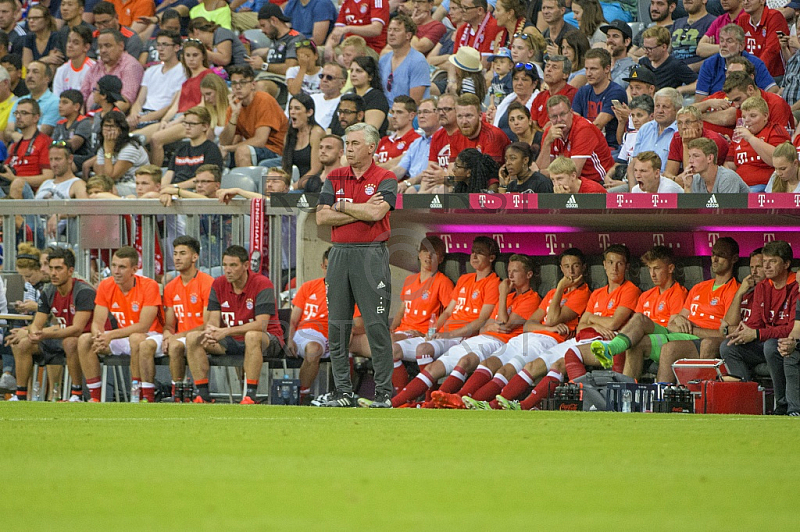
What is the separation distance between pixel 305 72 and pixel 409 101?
2.87 meters

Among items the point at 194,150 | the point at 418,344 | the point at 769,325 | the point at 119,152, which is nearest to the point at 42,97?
the point at 119,152

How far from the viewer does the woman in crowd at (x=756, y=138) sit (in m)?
10.8

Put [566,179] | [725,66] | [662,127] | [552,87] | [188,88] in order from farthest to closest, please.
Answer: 1. [188,88]
2. [552,87]
3. [725,66]
4. [662,127]
5. [566,179]

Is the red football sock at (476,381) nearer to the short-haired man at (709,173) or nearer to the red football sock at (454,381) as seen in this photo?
the red football sock at (454,381)

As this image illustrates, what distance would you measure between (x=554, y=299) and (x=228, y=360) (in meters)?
3.13

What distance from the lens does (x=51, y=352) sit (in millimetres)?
12172

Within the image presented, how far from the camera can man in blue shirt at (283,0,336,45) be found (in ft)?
56.9

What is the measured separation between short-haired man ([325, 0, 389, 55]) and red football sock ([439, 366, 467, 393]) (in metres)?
7.13

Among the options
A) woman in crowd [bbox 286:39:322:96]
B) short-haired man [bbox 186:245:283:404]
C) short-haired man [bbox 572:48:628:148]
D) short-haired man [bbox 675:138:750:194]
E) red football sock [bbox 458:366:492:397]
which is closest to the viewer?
short-haired man [bbox 675:138:750:194]

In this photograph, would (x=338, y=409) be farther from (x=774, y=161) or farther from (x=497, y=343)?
(x=774, y=161)

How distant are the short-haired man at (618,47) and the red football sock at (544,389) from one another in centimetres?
421

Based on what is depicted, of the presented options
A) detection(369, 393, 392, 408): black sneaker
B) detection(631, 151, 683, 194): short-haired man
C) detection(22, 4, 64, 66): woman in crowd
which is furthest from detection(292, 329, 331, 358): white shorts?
detection(22, 4, 64, 66): woman in crowd

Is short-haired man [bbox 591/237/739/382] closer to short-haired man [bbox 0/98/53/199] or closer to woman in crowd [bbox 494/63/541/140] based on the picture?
woman in crowd [bbox 494/63/541/140]

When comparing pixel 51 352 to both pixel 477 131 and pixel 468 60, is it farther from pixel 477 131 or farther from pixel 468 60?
pixel 468 60
